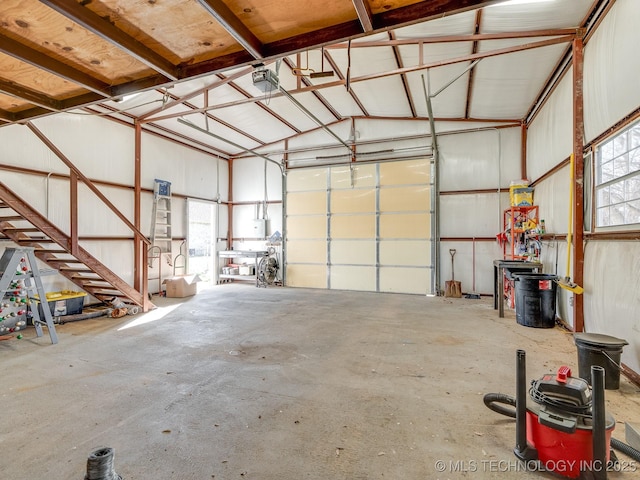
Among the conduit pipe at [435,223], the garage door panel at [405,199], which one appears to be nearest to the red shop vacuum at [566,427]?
the conduit pipe at [435,223]

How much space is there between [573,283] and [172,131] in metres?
8.62

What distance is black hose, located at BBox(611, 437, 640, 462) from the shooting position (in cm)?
177

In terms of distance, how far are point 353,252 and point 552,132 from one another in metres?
4.89

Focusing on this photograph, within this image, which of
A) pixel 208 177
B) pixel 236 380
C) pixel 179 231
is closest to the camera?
pixel 236 380

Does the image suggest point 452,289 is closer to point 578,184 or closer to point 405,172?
point 405,172

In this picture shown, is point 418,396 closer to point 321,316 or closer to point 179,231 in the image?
point 321,316

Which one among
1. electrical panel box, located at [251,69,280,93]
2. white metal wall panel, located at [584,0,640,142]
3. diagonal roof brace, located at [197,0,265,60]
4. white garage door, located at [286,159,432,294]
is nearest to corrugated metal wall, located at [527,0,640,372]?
white metal wall panel, located at [584,0,640,142]

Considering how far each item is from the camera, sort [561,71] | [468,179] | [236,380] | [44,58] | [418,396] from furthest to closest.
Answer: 1. [468,179]
2. [561,71]
3. [236,380]
4. [418,396]
5. [44,58]

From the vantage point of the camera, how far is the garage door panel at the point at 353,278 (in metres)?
8.34

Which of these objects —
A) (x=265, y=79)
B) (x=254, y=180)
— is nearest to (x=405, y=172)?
(x=254, y=180)

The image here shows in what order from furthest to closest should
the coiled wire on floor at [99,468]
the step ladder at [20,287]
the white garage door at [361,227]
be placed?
the white garage door at [361,227] → the step ladder at [20,287] → the coiled wire on floor at [99,468]

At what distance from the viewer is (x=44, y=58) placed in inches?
76.4

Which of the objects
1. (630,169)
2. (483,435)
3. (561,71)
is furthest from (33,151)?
(561,71)

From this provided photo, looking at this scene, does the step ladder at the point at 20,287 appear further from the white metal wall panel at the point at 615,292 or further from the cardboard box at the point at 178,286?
the white metal wall panel at the point at 615,292
